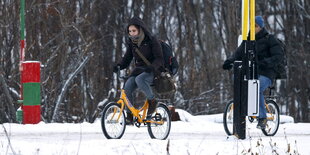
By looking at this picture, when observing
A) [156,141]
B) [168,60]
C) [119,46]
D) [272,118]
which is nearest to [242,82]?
[168,60]

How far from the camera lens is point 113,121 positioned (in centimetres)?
1021

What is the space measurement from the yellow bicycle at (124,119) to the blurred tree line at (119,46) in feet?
17.4

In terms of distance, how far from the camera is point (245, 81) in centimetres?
1008

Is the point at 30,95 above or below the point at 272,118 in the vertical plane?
above

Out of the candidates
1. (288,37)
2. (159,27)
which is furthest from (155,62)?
(288,37)

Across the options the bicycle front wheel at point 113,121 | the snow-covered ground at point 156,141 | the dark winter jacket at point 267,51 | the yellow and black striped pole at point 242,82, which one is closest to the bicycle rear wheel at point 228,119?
the snow-covered ground at point 156,141

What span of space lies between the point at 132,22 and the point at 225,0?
1159 cm

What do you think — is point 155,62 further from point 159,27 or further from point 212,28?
point 212,28

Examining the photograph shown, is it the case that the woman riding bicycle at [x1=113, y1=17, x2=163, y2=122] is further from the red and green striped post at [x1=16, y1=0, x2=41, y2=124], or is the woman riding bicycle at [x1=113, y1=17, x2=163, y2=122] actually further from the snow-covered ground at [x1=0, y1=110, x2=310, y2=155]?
the red and green striped post at [x1=16, y1=0, x2=41, y2=124]

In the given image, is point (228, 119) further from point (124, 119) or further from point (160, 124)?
point (124, 119)

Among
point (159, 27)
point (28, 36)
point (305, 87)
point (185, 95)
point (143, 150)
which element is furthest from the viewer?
point (305, 87)

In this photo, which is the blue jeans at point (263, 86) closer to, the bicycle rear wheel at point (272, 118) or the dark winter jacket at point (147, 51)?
the bicycle rear wheel at point (272, 118)

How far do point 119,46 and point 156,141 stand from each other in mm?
11613

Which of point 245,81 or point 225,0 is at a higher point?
point 225,0
